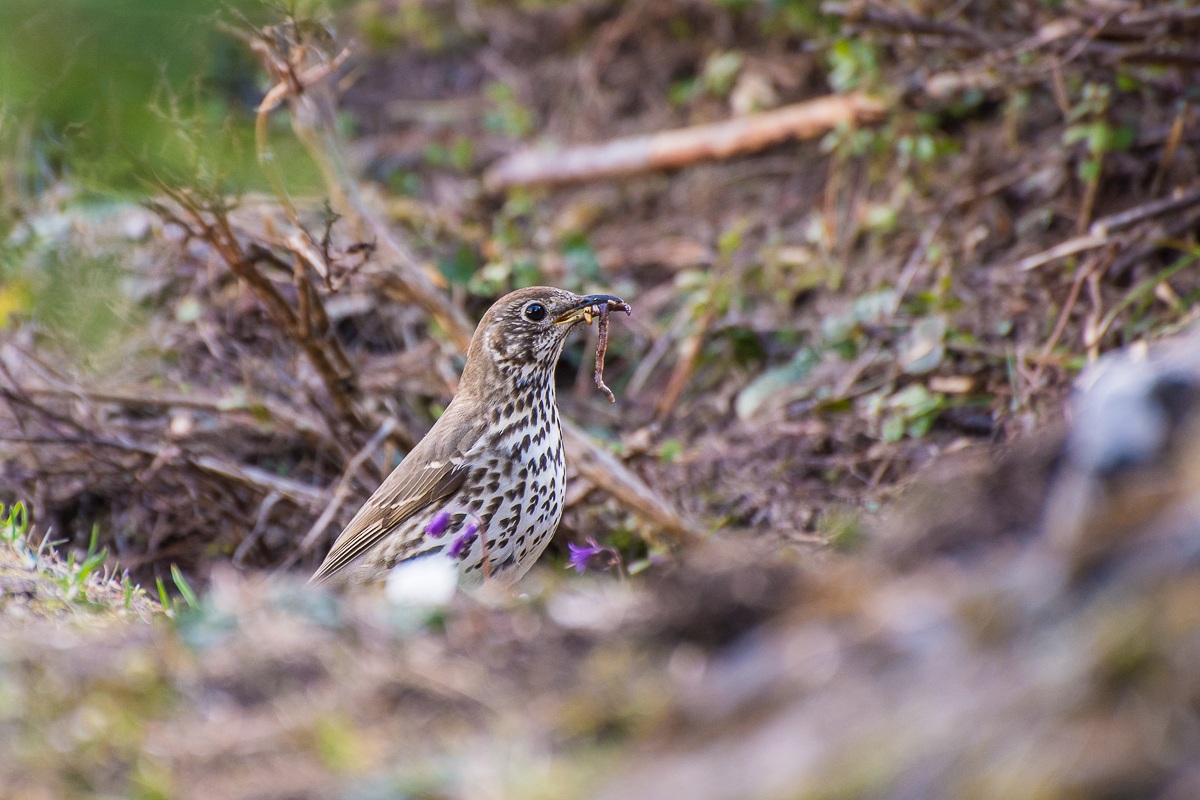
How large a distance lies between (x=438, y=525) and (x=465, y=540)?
0.35ft

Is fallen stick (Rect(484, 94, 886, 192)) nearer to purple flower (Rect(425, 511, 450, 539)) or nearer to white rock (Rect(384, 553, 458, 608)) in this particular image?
purple flower (Rect(425, 511, 450, 539))

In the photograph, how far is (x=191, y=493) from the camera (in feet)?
18.7

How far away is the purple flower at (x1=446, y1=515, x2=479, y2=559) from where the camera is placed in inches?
164

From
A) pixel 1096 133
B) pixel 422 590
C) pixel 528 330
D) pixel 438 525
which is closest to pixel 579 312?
pixel 528 330

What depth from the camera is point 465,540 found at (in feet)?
14.2

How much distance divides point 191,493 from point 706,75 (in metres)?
4.51

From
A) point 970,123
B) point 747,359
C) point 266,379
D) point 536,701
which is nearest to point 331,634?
point 536,701

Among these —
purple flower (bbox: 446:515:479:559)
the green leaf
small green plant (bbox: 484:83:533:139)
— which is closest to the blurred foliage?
purple flower (bbox: 446:515:479:559)

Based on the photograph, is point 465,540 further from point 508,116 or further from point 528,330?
point 508,116

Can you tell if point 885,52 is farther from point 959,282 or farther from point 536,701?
point 536,701

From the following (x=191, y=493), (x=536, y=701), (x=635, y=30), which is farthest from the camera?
(x=635, y=30)

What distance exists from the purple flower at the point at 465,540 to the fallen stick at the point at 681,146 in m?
3.96

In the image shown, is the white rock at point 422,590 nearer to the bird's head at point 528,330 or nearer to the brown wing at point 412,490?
the brown wing at point 412,490

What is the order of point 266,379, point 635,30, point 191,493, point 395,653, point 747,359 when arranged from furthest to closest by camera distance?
point 635,30, point 747,359, point 266,379, point 191,493, point 395,653
